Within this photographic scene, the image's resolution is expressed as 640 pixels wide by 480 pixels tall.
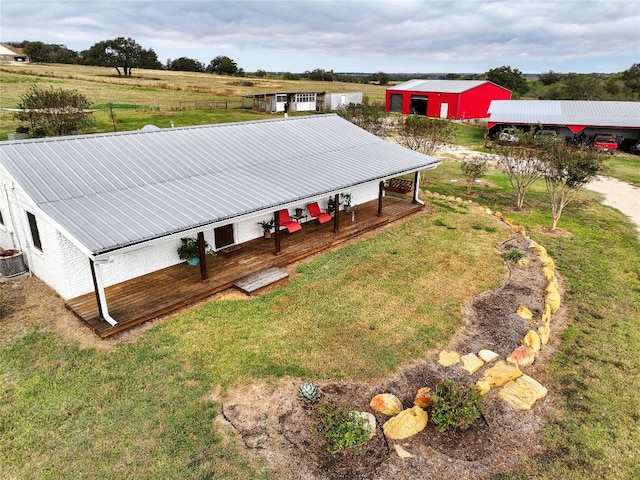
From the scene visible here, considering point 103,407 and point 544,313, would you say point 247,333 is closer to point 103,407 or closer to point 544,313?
point 103,407

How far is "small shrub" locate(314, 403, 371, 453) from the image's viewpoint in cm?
710

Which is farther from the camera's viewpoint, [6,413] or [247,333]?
[247,333]

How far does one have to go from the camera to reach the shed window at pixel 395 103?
5406 centimetres

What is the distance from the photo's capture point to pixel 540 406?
26.7 ft

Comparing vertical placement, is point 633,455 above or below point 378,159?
below

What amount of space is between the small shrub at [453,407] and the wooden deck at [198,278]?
6.83 meters

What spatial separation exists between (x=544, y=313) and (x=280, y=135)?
1189cm

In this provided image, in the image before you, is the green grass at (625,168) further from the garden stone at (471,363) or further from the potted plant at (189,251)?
the potted plant at (189,251)

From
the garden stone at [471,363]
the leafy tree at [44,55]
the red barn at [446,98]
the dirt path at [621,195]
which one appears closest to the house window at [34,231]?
the garden stone at [471,363]

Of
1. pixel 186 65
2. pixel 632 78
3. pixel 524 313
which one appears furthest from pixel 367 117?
pixel 186 65

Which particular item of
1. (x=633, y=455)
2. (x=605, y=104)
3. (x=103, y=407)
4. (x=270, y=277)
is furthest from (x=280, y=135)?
(x=605, y=104)

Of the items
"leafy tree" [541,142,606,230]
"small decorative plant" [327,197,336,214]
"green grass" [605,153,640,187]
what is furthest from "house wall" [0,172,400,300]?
"green grass" [605,153,640,187]

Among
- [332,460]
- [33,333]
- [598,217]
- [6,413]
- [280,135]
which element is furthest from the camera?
[598,217]

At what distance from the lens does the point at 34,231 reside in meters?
11.5
